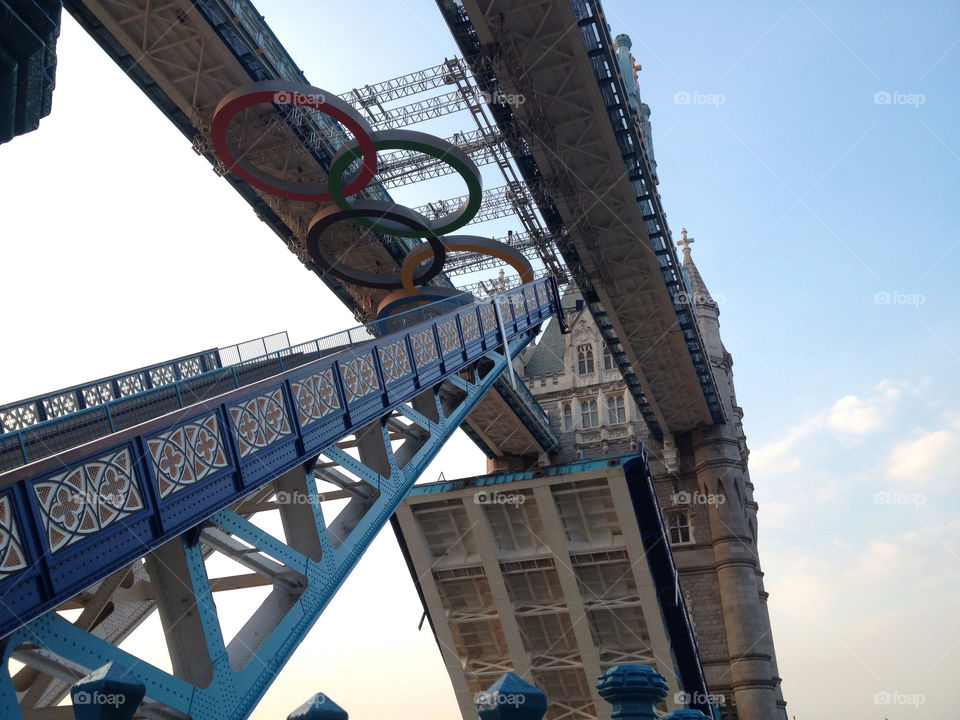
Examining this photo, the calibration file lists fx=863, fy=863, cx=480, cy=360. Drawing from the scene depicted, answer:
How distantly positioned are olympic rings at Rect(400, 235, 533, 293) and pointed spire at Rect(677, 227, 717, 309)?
683 inches

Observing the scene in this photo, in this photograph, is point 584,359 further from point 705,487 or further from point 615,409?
point 705,487

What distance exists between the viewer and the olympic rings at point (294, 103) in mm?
20906

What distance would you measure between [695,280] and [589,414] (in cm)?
948

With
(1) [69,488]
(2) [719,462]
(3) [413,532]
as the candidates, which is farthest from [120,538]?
(2) [719,462]

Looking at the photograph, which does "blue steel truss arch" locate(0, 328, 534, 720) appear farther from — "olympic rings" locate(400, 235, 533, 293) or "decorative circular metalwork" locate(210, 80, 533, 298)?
"olympic rings" locate(400, 235, 533, 293)

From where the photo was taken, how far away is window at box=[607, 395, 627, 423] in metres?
42.9

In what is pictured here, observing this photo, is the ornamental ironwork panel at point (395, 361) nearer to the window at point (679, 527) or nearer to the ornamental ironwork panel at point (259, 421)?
the ornamental ironwork panel at point (259, 421)

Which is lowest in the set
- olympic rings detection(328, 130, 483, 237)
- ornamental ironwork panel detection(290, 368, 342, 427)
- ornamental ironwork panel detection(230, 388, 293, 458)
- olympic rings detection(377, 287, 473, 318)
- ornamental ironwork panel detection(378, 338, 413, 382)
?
ornamental ironwork panel detection(230, 388, 293, 458)

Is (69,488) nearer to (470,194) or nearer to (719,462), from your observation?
(470,194)

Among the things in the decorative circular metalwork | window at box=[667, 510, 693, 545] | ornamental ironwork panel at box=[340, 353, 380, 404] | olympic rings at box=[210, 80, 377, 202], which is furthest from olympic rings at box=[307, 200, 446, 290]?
window at box=[667, 510, 693, 545]

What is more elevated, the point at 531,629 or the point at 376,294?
the point at 376,294

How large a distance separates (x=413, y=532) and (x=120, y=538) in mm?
20787

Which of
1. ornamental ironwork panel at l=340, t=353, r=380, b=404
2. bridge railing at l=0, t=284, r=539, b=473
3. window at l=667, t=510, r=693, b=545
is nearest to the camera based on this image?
bridge railing at l=0, t=284, r=539, b=473

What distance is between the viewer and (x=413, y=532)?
2861 cm
